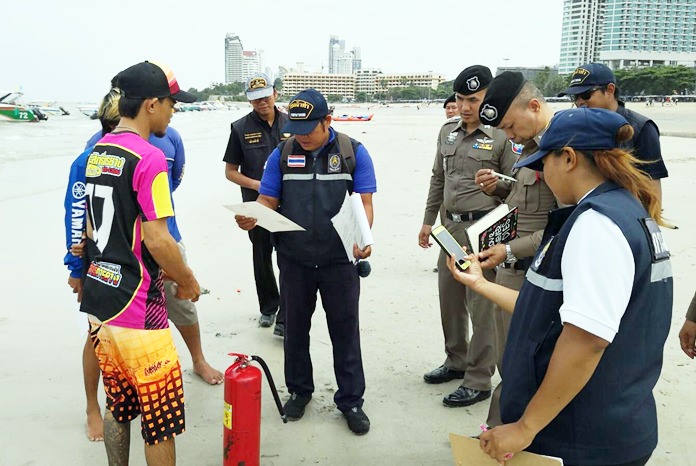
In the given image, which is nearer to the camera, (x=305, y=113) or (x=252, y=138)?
(x=305, y=113)

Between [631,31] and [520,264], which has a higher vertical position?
[631,31]

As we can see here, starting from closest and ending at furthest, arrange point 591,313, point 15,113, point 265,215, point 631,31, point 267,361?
point 591,313 → point 265,215 → point 267,361 → point 15,113 → point 631,31

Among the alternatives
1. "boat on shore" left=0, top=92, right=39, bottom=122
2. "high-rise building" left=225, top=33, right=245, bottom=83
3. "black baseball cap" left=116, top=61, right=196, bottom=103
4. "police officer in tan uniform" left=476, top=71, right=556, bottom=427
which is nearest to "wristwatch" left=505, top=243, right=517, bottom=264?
"police officer in tan uniform" left=476, top=71, right=556, bottom=427

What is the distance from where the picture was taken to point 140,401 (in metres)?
2.56

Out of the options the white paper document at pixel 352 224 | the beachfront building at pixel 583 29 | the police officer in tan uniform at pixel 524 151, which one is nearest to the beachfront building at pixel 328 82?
the beachfront building at pixel 583 29

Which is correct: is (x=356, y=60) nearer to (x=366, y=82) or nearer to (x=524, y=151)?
(x=366, y=82)

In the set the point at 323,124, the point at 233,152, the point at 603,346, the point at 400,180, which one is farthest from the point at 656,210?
the point at 400,180

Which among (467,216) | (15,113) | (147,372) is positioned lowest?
(147,372)

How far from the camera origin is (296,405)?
3797mm

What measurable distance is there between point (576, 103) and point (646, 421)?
3.23 m

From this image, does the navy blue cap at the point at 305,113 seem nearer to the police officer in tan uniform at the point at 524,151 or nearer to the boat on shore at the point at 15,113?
the police officer in tan uniform at the point at 524,151

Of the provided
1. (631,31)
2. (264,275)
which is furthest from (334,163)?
(631,31)

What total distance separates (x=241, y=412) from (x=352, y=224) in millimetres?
1189

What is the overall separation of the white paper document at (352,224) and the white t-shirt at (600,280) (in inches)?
69.3
